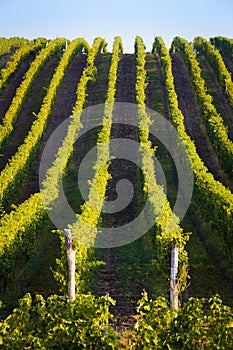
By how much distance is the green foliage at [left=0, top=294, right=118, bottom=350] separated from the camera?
34.4 feet

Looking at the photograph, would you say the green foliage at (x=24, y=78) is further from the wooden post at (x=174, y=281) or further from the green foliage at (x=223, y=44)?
the wooden post at (x=174, y=281)

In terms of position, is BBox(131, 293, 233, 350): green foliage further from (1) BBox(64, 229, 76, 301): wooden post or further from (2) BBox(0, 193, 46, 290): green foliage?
(2) BBox(0, 193, 46, 290): green foliage

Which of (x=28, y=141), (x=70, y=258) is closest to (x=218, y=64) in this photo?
(x=28, y=141)

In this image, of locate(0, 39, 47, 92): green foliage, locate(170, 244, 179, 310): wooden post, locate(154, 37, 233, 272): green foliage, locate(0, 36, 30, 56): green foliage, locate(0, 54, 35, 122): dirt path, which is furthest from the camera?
locate(0, 36, 30, 56): green foliage

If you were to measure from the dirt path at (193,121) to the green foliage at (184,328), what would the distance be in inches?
753

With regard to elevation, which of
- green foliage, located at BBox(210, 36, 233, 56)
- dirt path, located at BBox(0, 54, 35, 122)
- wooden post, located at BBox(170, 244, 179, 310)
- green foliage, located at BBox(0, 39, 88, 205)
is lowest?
wooden post, located at BBox(170, 244, 179, 310)

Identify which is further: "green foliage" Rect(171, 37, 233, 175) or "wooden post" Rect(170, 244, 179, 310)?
"green foliage" Rect(171, 37, 233, 175)

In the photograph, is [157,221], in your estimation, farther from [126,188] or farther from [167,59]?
[167,59]

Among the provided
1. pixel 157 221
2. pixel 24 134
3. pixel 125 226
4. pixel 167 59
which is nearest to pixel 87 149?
pixel 24 134

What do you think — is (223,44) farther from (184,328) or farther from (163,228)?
(184,328)

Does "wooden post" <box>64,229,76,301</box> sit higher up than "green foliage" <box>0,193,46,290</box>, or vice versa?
"green foliage" <box>0,193,46,290</box>

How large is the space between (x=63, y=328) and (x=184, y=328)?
2.70 metres

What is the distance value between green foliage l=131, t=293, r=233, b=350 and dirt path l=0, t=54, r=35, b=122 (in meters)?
35.8

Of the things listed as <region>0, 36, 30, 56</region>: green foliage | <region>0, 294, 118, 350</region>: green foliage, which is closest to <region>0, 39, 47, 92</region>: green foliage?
<region>0, 36, 30, 56</region>: green foliage
